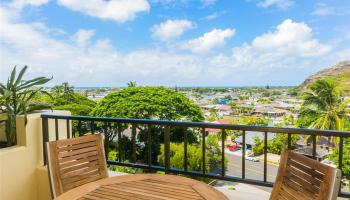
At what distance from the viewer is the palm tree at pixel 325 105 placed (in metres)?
23.1

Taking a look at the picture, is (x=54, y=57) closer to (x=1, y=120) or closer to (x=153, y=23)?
(x=153, y=23)

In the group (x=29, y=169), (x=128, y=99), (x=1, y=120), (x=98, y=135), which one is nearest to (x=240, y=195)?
(x=98, y=135)

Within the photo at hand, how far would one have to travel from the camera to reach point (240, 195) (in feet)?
8.45

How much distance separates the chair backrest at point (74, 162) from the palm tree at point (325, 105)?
24167mm

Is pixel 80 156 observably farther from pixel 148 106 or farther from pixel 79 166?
pixel 148 106

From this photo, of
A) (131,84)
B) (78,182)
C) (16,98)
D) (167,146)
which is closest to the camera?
(78,182)

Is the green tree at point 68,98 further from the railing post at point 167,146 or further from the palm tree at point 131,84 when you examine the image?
the railing post at point 167,146

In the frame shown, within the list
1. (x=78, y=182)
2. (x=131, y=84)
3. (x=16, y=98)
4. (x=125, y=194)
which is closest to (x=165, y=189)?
(x=125, y=194)

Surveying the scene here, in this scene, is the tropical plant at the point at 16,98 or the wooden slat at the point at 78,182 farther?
the tropical plant at the point at 16,98

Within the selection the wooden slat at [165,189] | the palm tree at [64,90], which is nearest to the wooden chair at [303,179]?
the wooden slat at [165,189]

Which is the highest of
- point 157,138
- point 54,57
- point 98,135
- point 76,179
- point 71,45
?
point 71,45

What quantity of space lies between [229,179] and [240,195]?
228mm

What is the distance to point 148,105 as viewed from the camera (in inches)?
685

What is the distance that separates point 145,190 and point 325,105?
1048 inches
